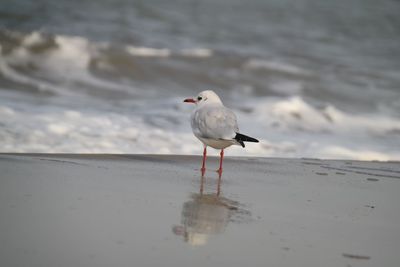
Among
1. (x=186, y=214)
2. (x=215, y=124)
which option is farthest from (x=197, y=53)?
(x=186, y=214)

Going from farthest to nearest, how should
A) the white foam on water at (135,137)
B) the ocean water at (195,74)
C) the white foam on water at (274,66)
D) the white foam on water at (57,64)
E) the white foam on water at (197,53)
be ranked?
the white foam on water at (197,53) → the white foam on water at (274,66) → the white foam on water at (57,64) → the ocean water at (195,74) → the white foam on water at (135,137)

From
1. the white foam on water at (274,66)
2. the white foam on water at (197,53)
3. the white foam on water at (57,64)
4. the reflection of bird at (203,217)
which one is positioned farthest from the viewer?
the white foam on water at (197,53)

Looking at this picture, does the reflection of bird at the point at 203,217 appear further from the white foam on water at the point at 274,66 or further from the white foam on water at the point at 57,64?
the white foam on water at the point at 274,66

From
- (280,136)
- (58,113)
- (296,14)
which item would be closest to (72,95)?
(58,113)

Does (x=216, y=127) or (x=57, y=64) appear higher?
(x=57, y=64)

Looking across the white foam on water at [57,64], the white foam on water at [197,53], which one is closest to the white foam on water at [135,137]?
the white foam on water at [57,64]

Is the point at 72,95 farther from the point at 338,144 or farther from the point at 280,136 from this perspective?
the point at 338,144

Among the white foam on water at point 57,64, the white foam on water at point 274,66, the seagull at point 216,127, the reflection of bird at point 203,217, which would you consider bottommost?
the reflection of bird at point 203,217

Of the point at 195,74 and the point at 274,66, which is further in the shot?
the point at 274,66

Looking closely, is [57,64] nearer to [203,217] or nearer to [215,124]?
[215,124]

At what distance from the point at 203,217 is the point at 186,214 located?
0.34ft

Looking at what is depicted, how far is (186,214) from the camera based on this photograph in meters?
3.95

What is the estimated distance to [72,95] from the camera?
9047mm

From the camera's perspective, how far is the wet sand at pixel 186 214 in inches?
124
